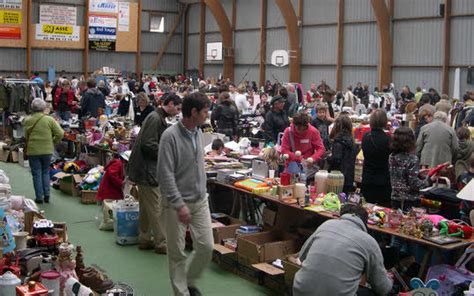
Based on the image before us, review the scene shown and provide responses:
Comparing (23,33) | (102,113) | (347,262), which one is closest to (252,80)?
(23,33)

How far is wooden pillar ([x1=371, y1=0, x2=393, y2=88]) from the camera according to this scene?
18922mm

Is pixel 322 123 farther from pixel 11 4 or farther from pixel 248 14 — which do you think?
pixel 11 4

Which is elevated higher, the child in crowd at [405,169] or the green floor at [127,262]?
the child in crowd at [405,169]

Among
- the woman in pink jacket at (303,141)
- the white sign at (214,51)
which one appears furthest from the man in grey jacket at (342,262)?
the white sign at (214,51)

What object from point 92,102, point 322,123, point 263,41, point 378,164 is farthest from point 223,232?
point 263,41

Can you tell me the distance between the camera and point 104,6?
25.7 meters

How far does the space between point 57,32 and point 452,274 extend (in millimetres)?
22523

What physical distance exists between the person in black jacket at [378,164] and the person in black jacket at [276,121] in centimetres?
294

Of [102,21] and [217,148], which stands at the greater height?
[102,21]

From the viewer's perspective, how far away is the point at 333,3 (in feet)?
69.9

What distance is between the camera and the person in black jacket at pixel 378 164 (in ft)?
19.0

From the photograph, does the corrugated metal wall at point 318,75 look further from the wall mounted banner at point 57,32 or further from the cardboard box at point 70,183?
the cardboard box at point 70,183

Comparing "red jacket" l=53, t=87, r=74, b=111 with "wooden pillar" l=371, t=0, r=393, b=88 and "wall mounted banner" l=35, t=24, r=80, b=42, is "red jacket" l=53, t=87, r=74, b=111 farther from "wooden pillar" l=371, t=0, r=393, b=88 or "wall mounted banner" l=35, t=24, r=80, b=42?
"wall mounted banner" l=35, t=24, r=80, b=42

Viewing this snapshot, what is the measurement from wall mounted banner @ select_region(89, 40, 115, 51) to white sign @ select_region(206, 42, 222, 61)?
389 cm
